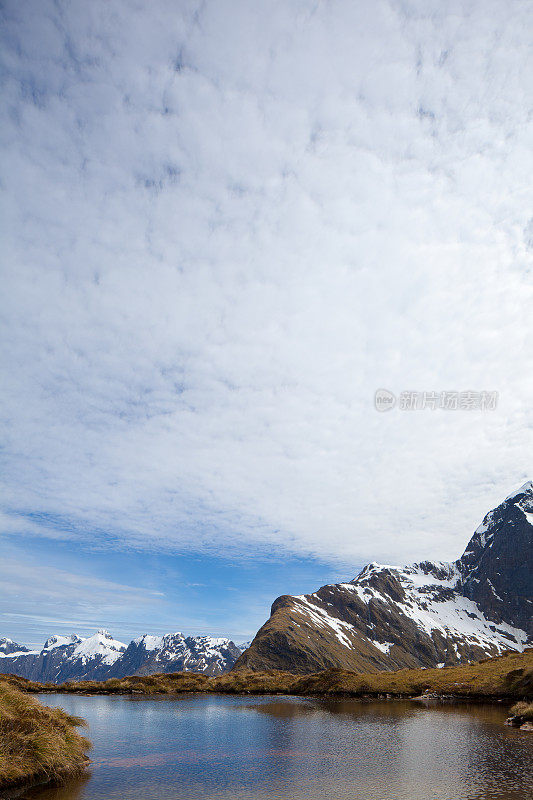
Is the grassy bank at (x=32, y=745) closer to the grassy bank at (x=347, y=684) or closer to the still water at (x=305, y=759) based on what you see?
the still water at (x=305, y=759)

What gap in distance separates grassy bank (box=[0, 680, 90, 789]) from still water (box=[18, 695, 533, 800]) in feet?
4.36

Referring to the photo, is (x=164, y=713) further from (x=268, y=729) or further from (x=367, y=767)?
(x=367, y=767)

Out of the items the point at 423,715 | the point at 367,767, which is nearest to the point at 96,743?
the point at 367,767

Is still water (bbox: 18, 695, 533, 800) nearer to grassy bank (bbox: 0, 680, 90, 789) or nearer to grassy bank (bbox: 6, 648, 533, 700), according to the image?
grassy bank (bbox: 0, 680, 90, 789)

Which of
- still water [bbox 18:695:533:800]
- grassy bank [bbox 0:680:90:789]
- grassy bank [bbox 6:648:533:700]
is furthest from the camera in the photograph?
grassy bank [bbox 6:648:533:700]

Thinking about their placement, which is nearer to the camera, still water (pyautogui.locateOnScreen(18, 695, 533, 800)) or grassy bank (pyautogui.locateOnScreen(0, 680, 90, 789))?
grassy bank (pyautogui.locateOnScreen(0, 680, 90, 789))

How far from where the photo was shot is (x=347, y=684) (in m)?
116

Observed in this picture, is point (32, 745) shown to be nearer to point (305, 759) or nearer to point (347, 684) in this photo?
point (305, 759)

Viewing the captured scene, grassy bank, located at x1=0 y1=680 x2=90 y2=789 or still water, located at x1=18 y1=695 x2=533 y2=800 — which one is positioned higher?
grassy bank, located at x1=0 y1=680 x2=90 y2=789

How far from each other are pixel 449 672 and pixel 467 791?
384 ft

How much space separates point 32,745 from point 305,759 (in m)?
22.0

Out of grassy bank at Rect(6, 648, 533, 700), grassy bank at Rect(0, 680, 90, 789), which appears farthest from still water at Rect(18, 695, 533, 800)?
grassy bank at Rect(6, 648, 533, 700)

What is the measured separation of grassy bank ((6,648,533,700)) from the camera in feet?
315

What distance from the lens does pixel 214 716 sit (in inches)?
2790
